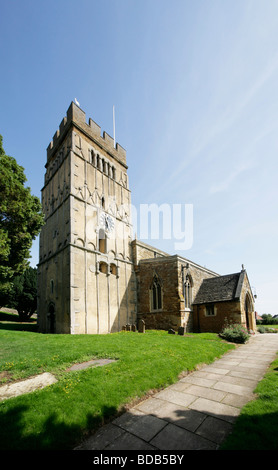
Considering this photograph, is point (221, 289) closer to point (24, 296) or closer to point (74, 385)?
point (74, 385)

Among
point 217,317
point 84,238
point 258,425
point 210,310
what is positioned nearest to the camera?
point 258,425

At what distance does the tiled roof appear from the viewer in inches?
830

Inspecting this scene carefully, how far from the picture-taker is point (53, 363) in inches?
300

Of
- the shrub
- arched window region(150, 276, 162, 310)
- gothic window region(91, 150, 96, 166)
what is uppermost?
gothic window region(91, 150, 96, 166)

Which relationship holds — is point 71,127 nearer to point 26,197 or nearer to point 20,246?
point 26,197

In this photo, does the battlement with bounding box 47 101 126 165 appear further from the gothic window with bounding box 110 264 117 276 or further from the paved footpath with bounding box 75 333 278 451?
the paved footpath with bounding box 75 333 278 451

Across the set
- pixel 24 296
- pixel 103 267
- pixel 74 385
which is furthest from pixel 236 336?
pixel 24 296

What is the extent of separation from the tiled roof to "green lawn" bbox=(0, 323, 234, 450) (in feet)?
38.4

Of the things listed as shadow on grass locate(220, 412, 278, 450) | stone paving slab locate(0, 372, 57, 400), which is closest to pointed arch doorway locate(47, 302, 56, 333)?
stone paving slab locate(0, 372, 57, 400)

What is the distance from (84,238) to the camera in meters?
19.7

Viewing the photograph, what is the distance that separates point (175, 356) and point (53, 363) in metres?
4.50

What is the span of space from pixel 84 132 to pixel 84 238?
36.5 ft

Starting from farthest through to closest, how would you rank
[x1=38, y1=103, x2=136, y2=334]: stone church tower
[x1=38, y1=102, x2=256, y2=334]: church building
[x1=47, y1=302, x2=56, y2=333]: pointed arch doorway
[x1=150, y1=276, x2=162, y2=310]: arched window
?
1. [x1=150, y1=276, x2=162, y2=310]: arched window
2. [x1=47, y1=302, x2=56, y2=333]: pointed arch doorway
3. [x1=38, y1=102, x2=256, y2=334]: church building
4. [x1=38, y1=103, x2=136, y2=334]: stone church tower

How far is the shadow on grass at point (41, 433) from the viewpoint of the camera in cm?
368
